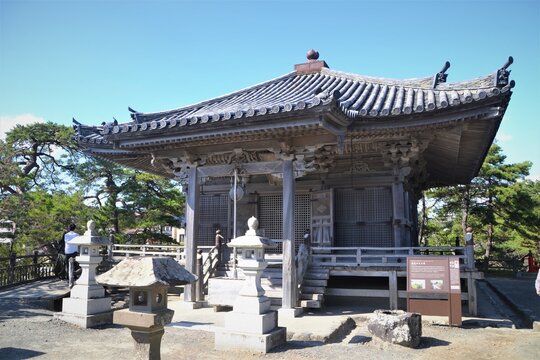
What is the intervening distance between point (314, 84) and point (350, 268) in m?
7.32

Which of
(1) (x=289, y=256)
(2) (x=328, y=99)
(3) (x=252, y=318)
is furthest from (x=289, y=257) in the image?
(2) (x=328, y=99)

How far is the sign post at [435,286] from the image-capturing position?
9859 millimetres

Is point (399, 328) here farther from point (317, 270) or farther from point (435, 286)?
point (317, 270)

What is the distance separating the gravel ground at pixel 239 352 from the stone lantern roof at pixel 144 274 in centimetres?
262

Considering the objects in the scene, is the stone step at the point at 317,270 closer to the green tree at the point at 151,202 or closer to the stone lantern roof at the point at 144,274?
the stone lantern roof at the point at 144,274

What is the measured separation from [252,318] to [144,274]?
3208 millimetres

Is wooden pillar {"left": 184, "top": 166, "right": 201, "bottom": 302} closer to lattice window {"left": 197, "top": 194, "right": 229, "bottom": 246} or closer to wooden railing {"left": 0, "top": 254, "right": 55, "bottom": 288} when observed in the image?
lattice window {"left": 197, "top": 194, "right": 229, "bottom": 246}

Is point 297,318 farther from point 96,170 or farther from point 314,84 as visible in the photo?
point 96,170

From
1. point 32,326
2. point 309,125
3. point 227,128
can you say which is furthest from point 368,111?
point 32,326

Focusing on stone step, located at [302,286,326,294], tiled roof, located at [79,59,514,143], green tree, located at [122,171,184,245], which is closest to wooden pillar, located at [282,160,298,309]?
stone step, located at [302,286,326,294]

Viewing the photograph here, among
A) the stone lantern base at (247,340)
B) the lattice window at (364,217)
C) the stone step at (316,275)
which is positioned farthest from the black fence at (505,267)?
the stone lantern base at (247,340)

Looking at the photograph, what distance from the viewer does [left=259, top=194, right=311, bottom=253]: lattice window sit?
15422 mm

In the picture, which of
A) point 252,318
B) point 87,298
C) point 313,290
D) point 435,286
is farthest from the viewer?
point 313,290

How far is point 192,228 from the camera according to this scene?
12.6 metres
